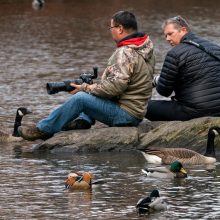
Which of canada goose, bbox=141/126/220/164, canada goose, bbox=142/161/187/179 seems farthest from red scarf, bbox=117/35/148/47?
canada goose, bbox=142/161/187/179

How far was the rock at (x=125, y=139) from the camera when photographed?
13.8 meters

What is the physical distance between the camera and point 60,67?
81.5 ft

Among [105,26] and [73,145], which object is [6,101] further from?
Answer: [105,26]

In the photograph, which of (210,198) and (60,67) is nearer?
(210,198)

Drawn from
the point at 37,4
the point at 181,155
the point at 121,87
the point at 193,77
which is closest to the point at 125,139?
the point at 121,87

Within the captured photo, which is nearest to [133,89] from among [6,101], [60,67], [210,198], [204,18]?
[210,198]

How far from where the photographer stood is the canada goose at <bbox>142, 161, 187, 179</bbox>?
12.2 m

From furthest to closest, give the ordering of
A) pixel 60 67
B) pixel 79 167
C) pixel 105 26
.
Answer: pixel 105 26, pixel 60 67, pixel 79 167

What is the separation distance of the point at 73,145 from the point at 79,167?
3.06 ft

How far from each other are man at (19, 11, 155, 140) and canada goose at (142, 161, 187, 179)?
159 centimetres

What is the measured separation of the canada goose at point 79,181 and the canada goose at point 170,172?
975 millimetres

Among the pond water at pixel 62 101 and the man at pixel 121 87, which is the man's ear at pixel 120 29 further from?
the pond water at pixel 62 101

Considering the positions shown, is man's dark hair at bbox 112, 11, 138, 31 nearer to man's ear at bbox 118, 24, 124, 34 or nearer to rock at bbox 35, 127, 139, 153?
man's ear at bbox 118, 24, 124, 34

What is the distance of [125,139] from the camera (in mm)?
13891
